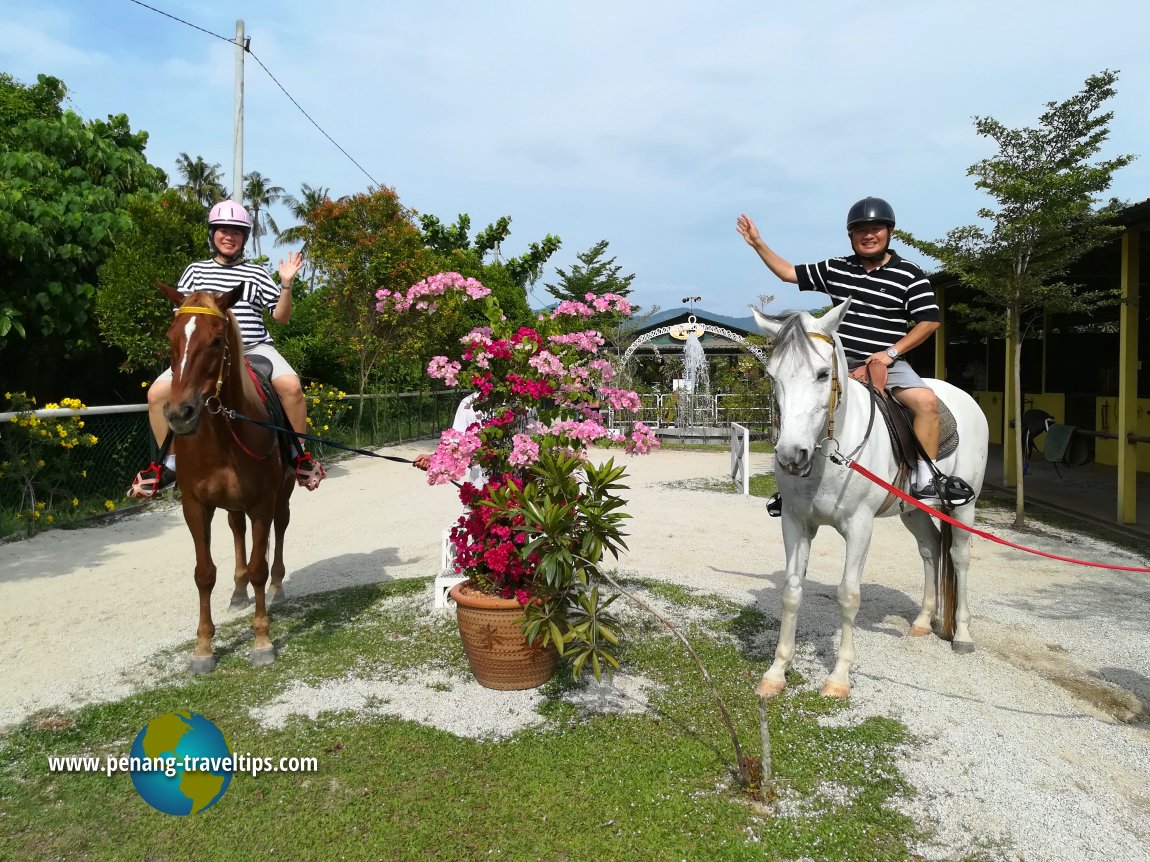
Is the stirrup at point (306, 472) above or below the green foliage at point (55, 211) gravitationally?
below

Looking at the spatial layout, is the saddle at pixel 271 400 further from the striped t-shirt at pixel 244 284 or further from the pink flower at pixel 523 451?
the pink flower at pixel 523 451

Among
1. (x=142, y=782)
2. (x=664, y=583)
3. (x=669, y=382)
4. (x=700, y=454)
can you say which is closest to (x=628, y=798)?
(x=142, y=782)

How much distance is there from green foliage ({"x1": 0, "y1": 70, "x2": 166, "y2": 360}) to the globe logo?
23.7ft

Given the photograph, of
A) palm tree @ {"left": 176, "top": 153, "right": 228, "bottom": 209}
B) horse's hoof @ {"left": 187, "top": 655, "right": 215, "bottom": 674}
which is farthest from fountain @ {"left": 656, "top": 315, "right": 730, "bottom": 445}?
palm tree @ {"left": 176, "top": 153, "right": 228, "bottom": 209}

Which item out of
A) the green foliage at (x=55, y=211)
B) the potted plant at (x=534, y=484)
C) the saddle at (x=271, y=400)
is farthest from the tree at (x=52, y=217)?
the potted plant at (x=534, y=484)

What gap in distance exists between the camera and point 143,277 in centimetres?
988

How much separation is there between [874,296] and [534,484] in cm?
229

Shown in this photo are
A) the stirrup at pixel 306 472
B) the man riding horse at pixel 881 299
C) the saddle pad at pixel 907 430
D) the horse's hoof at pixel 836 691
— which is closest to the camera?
the horse's hoof at pixel 836 691

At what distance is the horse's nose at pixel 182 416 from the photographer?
3418 mm

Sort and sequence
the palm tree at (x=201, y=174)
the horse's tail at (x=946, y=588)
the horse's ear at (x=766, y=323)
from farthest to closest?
the palm tree at (x=201, y=174) < the horse's tail at (x=946, y=588) < the horse's ear at (x=766, y=323)

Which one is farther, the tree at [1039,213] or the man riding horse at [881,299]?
the tree at [1039,213]

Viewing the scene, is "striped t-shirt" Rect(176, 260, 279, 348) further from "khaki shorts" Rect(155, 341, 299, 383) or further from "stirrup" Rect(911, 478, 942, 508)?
"stirrup" Rect(911, 478, 942, 508)

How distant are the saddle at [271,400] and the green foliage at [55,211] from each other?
5.40 m

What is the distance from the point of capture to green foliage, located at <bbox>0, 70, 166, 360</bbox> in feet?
28.0
